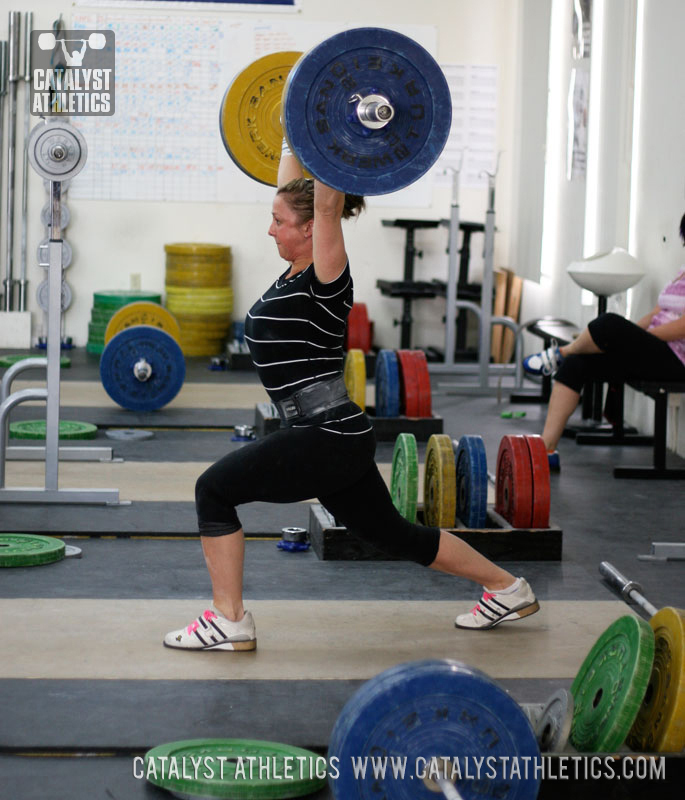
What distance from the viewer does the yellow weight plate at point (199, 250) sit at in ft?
27.2

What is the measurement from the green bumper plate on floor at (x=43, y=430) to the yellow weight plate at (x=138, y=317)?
1306 mm

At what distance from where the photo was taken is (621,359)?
491 centimetres

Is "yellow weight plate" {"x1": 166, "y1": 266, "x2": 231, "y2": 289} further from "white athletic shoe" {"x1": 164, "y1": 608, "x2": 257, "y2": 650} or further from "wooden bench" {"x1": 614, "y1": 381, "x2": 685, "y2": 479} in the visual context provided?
"white athletic shoe" {"x1": 164, "y1": 608, "x2": 257, "y2": 650}

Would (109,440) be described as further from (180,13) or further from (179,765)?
(180,13)

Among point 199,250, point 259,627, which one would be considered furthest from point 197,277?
point 259,627

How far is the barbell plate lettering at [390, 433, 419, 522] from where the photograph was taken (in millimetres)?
3572

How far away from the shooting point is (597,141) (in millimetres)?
6762

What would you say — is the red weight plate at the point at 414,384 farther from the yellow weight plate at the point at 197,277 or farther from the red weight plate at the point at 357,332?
the yellow weight plate at the point at 197,277

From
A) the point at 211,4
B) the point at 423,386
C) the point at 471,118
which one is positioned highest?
the point at 211,4

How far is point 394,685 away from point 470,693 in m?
0.11

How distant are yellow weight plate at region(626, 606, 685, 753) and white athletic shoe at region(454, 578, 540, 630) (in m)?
0.83

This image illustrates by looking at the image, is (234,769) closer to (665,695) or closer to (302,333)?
(665,695)

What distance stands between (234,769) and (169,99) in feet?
23.0

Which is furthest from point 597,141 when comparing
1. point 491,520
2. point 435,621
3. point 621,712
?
point 621,712
